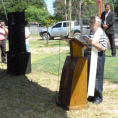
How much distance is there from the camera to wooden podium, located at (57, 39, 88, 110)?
15.8 feet

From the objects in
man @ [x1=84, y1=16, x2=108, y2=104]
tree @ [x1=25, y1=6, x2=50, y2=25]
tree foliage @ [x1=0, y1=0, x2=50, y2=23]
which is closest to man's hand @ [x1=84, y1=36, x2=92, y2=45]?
man @ [x1=84, y1=16, x2=108, y2=104]

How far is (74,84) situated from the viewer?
4.87 metres

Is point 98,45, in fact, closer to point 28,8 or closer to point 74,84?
point 74,84

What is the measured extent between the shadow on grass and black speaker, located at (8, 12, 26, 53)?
1.26m

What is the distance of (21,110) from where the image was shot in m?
5.09

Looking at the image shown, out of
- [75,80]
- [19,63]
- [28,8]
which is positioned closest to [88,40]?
[75,80]

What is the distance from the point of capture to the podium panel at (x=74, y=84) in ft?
15.9

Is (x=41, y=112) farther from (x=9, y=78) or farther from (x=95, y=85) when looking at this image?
(x=9, y=78)

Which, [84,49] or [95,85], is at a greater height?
[84,49]

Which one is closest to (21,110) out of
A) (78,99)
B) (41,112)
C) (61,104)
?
(41,112)

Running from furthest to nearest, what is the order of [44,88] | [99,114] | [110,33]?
[110,33]
[44,88]
[99,114]

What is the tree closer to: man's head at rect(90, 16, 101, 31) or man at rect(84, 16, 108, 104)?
man at rect(84, 16, 108, 104)

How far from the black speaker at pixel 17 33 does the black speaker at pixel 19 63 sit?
0.52 feet

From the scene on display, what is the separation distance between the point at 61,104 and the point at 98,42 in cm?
132
